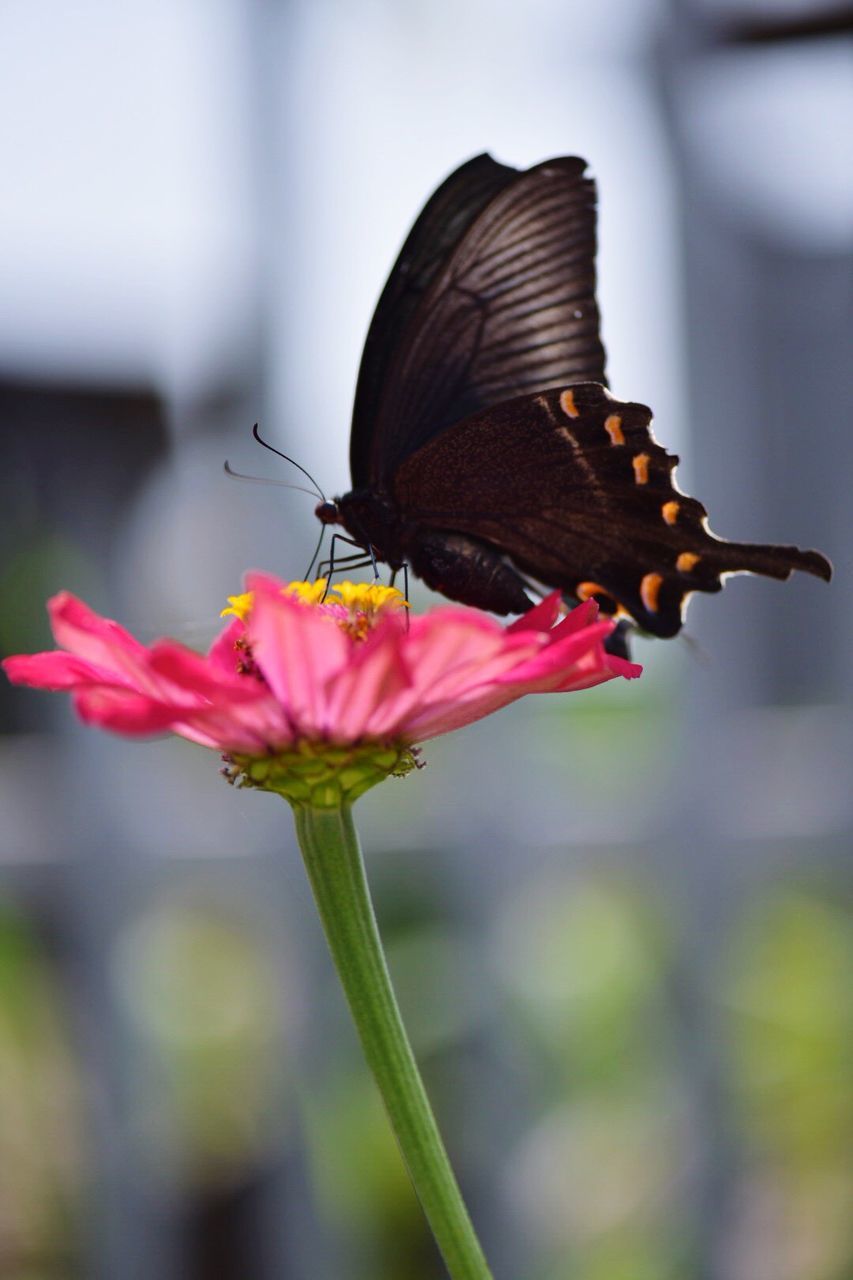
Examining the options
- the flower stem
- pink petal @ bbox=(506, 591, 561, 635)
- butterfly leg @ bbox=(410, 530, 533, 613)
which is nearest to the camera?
the flower stem

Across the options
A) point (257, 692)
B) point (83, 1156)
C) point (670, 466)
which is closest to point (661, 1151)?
point (83, 1156)

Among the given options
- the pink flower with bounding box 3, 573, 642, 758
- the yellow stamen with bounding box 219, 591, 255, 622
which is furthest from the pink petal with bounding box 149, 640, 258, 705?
the yellow stamen with bounding box 219, 591, 255, 622

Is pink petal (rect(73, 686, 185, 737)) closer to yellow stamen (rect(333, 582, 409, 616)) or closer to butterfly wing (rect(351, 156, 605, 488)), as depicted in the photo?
yellow stamen (rect(333, 582, 409, 616))

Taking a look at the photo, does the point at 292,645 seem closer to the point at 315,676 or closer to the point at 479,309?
Result: the point at 315,676

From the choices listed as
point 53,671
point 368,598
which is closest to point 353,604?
point 368,598

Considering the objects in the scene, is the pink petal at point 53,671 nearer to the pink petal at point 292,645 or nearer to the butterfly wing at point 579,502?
the pink petal at point 292,645

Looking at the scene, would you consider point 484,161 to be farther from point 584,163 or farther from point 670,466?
point 670,466

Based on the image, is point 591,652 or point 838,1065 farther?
point 838,1065
